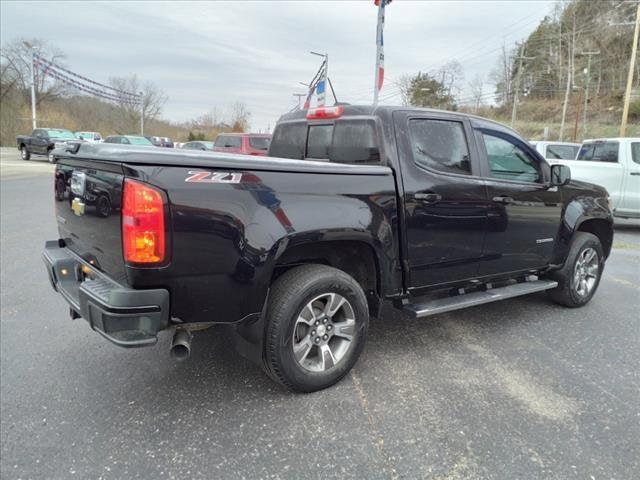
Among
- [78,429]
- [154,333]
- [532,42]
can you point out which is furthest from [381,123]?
[532,42]

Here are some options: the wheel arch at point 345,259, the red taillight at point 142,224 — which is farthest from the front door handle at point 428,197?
the red taillight at point 142,224

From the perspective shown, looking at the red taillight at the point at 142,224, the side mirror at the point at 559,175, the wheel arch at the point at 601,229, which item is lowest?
the wheel arch at the point at 601,229

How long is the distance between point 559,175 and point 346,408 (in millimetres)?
3064

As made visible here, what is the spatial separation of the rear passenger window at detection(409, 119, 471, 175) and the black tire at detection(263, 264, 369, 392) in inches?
45.7

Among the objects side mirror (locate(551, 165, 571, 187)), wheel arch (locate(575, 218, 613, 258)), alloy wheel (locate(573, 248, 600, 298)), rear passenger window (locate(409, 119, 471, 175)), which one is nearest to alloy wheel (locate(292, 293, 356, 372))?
rear passenger window (locate(409, 119, 471, 175))

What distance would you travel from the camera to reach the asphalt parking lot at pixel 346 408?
2.36 metres

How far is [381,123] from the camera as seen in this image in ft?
11.1

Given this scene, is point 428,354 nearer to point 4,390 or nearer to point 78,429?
point 78,429

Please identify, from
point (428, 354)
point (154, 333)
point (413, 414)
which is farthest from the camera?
point (428, 354)

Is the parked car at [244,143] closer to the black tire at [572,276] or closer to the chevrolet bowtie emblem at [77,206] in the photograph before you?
the black tire at [572,276]

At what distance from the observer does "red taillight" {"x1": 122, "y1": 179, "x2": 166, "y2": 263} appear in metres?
2.28

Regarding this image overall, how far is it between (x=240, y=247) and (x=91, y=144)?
120cm

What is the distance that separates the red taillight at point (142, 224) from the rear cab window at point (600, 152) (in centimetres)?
1077

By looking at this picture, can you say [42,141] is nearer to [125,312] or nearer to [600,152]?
[600,152]
